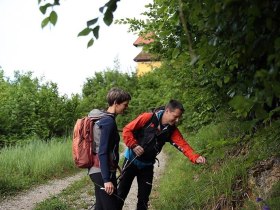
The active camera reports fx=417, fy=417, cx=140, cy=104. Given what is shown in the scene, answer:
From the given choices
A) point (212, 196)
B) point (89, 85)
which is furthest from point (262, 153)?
point (89, 85)

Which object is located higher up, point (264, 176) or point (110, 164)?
point (110, 164)

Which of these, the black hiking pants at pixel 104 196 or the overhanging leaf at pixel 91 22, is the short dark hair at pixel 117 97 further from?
the overhanging leaf at pixel 91 22

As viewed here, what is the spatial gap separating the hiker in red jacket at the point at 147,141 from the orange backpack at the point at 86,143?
0.59 meters

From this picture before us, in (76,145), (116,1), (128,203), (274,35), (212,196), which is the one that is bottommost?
(128,203)

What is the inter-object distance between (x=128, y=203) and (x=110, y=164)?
4.48 metres

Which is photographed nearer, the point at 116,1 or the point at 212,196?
the point at 116,1

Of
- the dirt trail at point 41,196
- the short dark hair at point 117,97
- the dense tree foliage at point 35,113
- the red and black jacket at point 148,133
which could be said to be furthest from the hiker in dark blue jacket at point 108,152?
the dense tree foliage at point 35,113

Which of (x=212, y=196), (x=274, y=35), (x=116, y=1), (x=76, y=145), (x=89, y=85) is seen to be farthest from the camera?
(x=89, y=85)

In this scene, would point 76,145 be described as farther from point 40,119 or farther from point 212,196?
point 40,119

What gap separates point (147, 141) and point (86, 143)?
0.90m

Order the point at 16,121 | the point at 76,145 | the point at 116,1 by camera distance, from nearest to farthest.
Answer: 1. the point at 116,1
2. the point at 76,145
3. the point at 16,121

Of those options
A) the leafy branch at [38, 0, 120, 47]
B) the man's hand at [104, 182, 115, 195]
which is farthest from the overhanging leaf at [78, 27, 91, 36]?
the man's hand at [104, 182, 115, 195]

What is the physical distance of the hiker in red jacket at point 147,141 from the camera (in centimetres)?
462

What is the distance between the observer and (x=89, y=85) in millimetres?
37219
